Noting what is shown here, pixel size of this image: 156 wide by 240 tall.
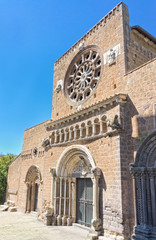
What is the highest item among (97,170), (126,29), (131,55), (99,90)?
(126,29)

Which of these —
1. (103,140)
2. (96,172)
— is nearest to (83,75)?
(103,140)

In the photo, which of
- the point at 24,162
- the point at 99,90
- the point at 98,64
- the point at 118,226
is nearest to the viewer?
the point at 118,226

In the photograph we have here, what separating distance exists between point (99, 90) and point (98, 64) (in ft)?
6.38

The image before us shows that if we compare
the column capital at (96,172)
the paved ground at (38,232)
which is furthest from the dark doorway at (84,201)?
the column capital at (96,172)

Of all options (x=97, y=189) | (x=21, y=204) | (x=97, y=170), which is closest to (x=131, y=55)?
(x=97, y=170)

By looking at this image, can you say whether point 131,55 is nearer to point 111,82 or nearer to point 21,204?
point 111,82

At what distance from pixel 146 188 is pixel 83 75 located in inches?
289

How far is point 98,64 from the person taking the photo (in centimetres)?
1098

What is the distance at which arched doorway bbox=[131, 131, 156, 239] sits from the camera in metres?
6.28

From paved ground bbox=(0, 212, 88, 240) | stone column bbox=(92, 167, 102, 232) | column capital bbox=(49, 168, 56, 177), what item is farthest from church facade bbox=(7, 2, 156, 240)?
paved ground bbox=(0, 212, 88, 240)

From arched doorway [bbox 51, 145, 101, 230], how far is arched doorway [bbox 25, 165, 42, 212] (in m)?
3.51

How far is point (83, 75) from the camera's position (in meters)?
11.7

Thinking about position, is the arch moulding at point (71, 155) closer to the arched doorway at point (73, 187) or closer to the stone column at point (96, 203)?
the arched doorway at point (73, 187)

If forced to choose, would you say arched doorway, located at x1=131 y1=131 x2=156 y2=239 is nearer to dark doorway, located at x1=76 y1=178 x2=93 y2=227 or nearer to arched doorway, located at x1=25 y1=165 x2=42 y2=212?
dark doorway, located at x1=76 y1=178 x2=93 y2=227
